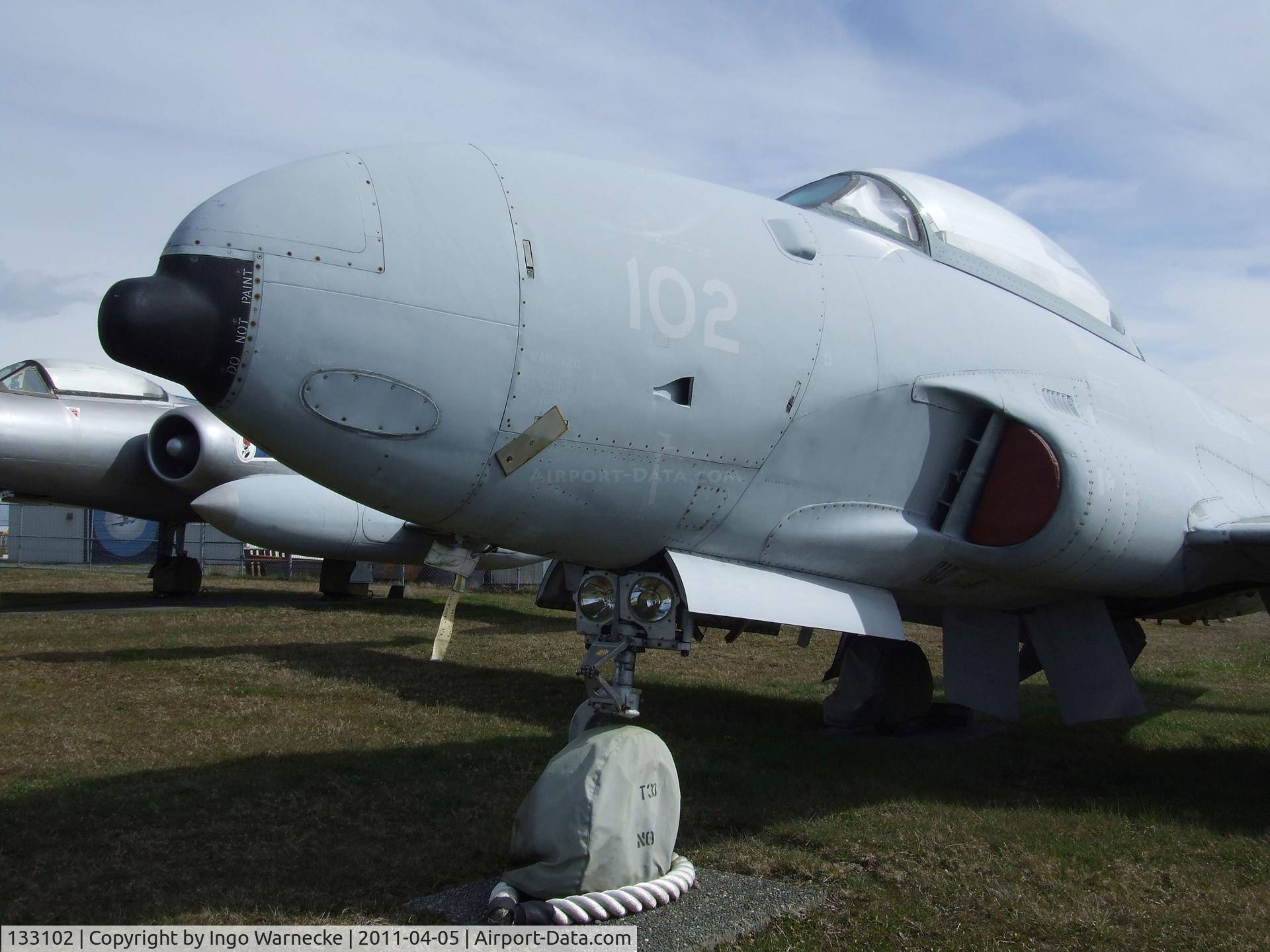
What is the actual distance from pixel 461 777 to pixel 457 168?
11.3 ft

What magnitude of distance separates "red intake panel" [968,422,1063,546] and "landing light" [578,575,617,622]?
1815 mm

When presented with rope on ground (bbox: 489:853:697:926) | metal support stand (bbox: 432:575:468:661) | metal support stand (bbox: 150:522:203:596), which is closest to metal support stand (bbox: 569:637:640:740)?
rope on ground (bbox: 489:853:697:926)

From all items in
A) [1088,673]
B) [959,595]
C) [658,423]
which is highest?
[658,423]

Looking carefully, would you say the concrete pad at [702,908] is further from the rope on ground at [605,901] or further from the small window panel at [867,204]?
the small window panel at [867,204]

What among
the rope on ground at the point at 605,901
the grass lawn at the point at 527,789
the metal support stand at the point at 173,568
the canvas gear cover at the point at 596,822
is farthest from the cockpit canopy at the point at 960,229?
the metal support stand at the point at 173,568

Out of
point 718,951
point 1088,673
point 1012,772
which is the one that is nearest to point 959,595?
point 1088,673

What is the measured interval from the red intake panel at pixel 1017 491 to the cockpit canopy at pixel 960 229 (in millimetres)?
1094

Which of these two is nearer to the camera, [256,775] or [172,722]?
[256,775]

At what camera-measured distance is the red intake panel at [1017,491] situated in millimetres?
4723

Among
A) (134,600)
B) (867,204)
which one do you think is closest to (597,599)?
(867,204)

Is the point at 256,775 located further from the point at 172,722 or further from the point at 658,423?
the point at 658,423

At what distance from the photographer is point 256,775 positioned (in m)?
5.73

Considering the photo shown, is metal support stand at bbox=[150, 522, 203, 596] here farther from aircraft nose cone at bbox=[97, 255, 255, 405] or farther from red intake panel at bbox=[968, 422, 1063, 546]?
red intake panel at bbox=[968, 422, 1063, 546]

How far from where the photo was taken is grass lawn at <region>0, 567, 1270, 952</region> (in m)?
3.81
